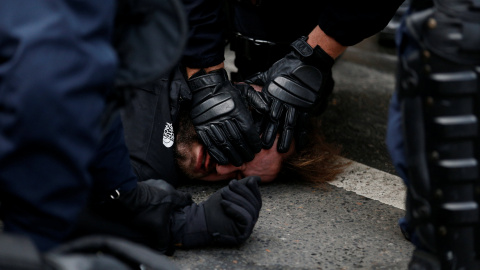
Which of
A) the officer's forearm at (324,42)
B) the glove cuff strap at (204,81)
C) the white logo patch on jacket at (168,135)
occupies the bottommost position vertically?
the white logo patch on jacket at (168,135)

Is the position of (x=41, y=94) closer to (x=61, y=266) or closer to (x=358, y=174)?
(x=61, y=266)

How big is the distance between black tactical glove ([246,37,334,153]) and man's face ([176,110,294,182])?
46mm

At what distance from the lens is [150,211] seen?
59.8 inches

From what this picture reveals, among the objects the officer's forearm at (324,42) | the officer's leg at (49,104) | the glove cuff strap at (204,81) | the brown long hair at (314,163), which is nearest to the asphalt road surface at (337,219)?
the brown long hair at (314,163)

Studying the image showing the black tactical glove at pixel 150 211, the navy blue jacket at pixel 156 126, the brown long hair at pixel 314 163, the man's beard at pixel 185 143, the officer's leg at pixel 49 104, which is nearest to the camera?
the officer's leg at pixel 49 104

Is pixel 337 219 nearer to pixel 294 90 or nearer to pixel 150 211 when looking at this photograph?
pixel 294 90

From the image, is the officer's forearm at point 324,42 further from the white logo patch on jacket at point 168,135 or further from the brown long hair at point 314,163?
the white logo patch on jacket at point 168,135

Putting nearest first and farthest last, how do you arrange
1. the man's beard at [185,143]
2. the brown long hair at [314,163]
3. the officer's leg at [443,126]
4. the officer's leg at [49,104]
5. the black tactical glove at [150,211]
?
the officer's leg at [49,104]
the officer's leg at [443,126]
the black tactical glove at [150,211]
the man's beard at [185,143]
the brown long hair at [314,163]

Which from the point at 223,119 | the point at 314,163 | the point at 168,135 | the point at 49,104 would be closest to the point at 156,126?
the point at 168,135

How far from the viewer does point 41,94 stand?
0.90 metres

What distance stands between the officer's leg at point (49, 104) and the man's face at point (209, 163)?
3.11 feet

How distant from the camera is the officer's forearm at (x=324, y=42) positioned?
1.99 m

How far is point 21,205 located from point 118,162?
1.50 ft

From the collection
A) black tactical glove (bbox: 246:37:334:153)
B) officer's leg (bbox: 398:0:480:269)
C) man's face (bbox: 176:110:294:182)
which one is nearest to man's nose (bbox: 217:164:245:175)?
man's face (bbox: 176:110:294:182)
